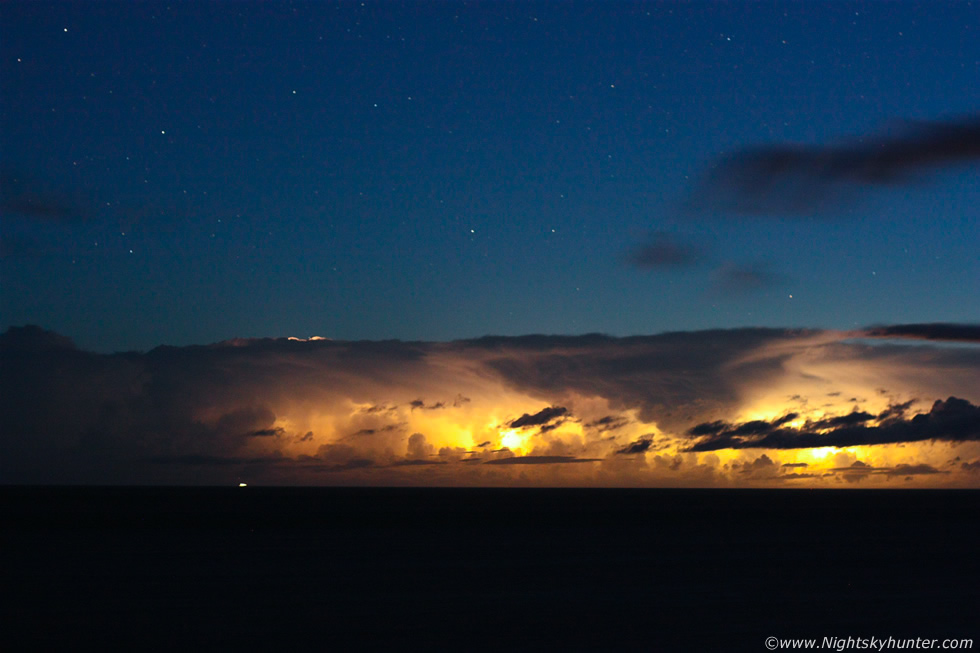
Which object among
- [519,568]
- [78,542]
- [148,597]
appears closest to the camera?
[148,597]

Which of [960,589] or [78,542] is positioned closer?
[960,589]

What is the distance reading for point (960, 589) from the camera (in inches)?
1052

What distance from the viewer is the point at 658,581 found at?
28.5 meters

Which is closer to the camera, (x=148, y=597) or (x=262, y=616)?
(x=262, y=616)

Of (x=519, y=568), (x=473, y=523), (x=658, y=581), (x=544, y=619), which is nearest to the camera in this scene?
(x=544, y=619)

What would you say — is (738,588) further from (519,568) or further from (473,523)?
(473,523)

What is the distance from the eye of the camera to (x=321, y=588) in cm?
2634

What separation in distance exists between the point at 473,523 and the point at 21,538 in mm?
30516

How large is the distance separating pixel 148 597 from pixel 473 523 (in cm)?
4123

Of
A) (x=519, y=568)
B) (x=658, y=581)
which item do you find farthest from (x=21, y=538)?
(x=658, y=581)

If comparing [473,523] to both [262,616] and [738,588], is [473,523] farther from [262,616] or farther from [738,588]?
[262,616]

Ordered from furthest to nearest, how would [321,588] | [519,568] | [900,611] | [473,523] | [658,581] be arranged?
[473,523] → [519,568] → [658,581] → [321,588] → [900,611]

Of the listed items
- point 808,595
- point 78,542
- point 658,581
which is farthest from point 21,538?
point 808,595

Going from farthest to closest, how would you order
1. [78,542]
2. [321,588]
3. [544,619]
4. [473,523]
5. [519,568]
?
1. [473,523]
2. [78,542]
3. [519,568]
4. [321,588]
5. [544,619]
